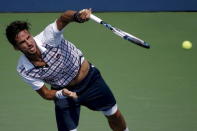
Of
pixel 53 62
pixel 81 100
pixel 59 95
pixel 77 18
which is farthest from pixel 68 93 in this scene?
pixel 77 18

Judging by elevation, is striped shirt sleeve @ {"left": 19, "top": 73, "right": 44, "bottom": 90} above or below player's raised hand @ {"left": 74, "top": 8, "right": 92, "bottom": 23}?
below

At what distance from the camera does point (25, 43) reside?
5215mm

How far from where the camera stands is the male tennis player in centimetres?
526

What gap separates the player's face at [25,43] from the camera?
5.21m

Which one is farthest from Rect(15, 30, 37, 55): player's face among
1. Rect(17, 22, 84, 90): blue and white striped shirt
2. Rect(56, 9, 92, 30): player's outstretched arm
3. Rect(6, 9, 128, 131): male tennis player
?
Rect(56, 9, 92, 30): player's outstretched arm

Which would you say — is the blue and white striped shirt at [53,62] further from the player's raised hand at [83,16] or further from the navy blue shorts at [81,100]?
the player's raised hand at [83,16]

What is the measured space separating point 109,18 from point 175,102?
3.95 m

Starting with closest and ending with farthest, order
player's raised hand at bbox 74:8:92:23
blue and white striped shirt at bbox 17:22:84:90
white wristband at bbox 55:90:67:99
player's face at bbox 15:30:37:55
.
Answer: player's raised hand at bbox 74:8:92:23 < player's face at bbox 15:30:37:55 < blue and white striped shirt at bbox 17:22:84:90 < white wristband at bbox 55:90:67:99

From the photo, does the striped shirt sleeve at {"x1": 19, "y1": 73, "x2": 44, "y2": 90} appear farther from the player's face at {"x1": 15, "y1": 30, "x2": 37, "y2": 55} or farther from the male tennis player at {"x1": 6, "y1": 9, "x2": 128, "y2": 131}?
the player's face at {"x1": 15, "y1": 30, "x2": 37, "y2": 55}

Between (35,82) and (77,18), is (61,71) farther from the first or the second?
(77,18)

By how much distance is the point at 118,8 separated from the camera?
36.7ft

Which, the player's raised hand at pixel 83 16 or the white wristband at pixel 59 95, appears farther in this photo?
the white wristband at pixel 59 95

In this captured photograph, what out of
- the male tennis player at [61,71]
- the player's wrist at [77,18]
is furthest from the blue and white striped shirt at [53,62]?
the player's wrist at [77,18]

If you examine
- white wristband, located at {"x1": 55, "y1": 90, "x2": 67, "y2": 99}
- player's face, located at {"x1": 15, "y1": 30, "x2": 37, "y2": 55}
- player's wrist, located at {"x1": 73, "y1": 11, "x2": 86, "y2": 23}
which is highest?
player's wrist, located at {"x1": 73, "y1": 11, "x2": 86, "y2": 23}
